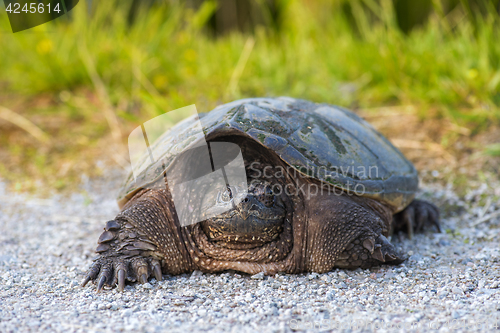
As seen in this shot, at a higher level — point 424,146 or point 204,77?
point 204,77

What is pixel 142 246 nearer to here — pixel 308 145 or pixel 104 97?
pixel 308 145

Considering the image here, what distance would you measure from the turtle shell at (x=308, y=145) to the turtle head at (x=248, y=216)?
20 centimetres

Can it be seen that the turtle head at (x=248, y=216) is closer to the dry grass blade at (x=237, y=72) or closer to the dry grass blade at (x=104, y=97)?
the dry grass blade at (x=237, y=72)

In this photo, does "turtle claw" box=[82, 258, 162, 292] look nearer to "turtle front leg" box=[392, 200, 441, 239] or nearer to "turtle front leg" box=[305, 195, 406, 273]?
"turtle front leg" box=[305, 195, 406, 273]

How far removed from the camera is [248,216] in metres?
1.84

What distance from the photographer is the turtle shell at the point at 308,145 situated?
1969mm

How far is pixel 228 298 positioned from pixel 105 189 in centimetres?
236

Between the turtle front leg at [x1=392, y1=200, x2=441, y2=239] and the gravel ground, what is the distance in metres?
0.08

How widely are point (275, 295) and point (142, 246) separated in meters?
0.66

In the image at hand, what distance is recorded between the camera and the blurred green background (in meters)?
3.75

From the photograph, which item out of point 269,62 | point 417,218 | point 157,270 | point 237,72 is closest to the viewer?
point 157,270

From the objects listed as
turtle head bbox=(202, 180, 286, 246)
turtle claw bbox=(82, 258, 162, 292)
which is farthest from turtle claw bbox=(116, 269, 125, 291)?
turtle head bbox=(202, 180, 286, 246)

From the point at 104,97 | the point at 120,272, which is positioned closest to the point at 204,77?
the point at 104,97

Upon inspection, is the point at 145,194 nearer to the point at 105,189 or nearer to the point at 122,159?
the point at 105,189
